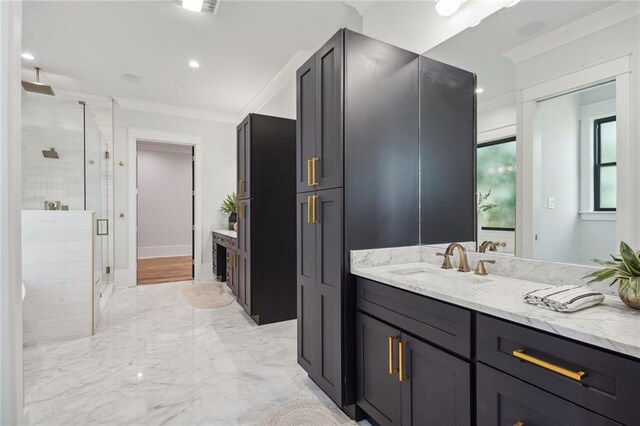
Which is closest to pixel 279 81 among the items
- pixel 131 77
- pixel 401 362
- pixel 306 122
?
pixel 131 77

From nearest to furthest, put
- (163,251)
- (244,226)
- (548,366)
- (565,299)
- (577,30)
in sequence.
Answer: (548,366) → (565,299) → (577,30) → (244,226) → (163,251)

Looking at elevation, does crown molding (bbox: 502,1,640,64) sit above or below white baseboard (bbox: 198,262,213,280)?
above

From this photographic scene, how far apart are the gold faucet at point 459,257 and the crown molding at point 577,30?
1015mm

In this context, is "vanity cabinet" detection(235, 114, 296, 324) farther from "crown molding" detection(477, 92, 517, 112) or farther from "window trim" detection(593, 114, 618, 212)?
"window trim" detection(593, 114, 618, 212)

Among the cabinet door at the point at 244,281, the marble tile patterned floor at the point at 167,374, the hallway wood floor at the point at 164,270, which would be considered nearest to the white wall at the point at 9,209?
the marble tile patterned floor at the point at 167,374

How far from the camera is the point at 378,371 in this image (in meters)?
1.56

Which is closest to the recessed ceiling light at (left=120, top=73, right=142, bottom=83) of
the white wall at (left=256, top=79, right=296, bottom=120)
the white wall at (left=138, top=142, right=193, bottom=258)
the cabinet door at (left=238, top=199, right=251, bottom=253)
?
the white wall at (left=256, top=79, right=296, bottom=120)

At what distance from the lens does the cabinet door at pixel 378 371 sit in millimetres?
1441

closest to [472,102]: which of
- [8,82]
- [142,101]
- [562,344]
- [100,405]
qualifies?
[562,344]

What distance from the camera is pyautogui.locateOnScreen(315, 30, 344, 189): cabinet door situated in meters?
1.71

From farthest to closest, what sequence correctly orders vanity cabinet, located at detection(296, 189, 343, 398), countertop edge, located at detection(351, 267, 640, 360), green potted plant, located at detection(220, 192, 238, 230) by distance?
green potted plant, located at detection(220, 192, 238, 230) < vanity cabinet, located at detection(296, 189, 343, 398) < countertop edge, located at detection(351, 267, 640, 360)

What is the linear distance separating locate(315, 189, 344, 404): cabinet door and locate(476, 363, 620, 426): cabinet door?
2.58 ft

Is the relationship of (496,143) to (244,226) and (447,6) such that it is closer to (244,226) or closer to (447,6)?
(447,6)

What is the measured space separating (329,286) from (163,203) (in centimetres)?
744
